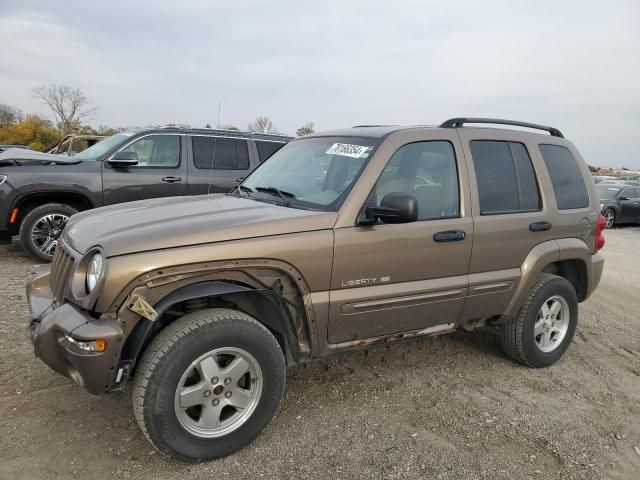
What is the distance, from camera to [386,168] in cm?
337

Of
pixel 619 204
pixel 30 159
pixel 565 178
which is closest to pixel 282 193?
pixel 565 178

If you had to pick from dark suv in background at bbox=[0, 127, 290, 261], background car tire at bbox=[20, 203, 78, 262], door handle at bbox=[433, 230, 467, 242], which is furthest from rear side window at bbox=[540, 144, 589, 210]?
background car tire at bbox=[20, 203, 78, 262]

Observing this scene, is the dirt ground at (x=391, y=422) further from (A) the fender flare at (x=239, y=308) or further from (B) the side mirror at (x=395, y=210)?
(B) the side mirror at (x=395, y=210)

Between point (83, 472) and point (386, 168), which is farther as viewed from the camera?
point (386, 168)

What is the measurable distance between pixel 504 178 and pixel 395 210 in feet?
4.56

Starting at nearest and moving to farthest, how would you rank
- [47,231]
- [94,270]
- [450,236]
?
[94,270], [450,236], [47,231]

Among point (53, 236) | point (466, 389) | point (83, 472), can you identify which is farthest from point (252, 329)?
point (53, 236)

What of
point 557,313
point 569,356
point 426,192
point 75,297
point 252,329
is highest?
point 426,192

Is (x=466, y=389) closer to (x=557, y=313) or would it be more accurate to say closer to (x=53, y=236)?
(x=557, y=313)

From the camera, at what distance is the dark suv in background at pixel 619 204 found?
57.0 ft

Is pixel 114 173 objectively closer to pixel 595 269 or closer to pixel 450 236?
pixel 450 236

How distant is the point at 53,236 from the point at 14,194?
27.7 inches

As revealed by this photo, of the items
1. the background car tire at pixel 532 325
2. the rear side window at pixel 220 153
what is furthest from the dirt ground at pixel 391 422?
the rear side window at pixel 220 153

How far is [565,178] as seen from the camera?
436cm
